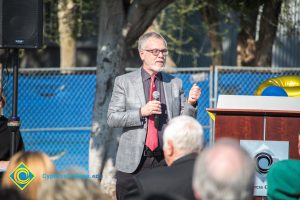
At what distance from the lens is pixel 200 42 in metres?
26.0

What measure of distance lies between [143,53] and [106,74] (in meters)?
3.30

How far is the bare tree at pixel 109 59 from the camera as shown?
30.2 feet

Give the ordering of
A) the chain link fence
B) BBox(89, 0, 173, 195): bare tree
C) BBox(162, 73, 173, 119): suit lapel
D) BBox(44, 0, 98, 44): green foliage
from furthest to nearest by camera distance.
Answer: BBox(44, 0, 98, 44): green foliage
the chain link fence
BBox(89, 0, 173, 195): bare tree
BBox(162, 73, 173, 119): suit lapel

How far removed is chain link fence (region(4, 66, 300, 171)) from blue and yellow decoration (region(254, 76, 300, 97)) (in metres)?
4.46

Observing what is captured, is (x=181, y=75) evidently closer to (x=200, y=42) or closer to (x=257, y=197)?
(x=257, y=197)

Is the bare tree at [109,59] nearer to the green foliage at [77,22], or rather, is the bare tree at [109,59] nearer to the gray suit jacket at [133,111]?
the gray suit jacket at [133,111]

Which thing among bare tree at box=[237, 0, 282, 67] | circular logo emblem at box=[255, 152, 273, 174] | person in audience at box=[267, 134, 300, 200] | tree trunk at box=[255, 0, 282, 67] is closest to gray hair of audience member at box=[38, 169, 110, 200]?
person in audience at box=[267, 134, 300, 200]

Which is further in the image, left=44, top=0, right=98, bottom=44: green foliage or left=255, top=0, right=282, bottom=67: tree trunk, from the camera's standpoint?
left=44, top=0, right=98, bottom=44: green foliage

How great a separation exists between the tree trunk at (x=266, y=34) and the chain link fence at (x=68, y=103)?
2.09m

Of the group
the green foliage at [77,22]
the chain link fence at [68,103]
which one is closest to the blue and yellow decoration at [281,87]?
the chain link fence at [68,103]

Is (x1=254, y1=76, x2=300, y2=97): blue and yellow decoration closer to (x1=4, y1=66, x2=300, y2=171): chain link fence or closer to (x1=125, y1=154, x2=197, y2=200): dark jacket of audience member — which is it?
(x1=125, y1=154, x2=197, y2=200): dark jacket of audience member

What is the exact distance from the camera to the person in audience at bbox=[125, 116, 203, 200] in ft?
13.6

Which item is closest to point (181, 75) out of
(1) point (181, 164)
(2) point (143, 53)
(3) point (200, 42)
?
(2) point (143, 53)

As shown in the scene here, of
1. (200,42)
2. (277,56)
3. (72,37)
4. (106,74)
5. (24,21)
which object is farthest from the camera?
(200,42)
